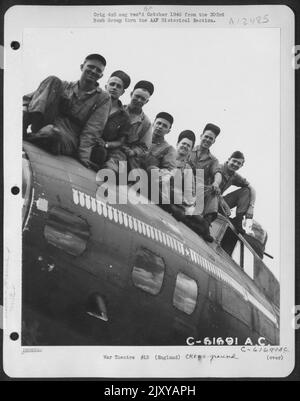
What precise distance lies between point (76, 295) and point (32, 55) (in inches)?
22.7

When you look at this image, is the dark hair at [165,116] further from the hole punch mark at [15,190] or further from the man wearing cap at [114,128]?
the hole punch mark at [15,190]

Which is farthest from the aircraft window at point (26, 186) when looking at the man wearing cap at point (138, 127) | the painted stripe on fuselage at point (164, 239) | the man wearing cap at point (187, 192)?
the man wearing cap at point (187, 192)

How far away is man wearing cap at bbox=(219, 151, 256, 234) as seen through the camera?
1479 millimetres

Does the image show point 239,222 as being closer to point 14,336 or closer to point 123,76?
point 123,76

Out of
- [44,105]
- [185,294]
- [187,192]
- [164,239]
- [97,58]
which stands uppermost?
[97,58]

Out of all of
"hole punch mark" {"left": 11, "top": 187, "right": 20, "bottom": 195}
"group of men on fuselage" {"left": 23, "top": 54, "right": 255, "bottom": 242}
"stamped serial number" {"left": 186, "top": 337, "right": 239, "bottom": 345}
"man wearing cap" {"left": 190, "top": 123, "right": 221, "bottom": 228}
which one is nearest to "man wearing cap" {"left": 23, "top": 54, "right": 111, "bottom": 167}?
"group of men on fuselage" {"left": 23, "top": 54, "right": 255, "bottom": 242}

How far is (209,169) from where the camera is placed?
1.48 m

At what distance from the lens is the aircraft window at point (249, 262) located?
1.49 metres

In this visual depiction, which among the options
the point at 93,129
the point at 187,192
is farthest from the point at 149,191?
the point at 93,129

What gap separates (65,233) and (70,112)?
28 cm

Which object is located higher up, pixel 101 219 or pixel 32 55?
pixel 32 55
